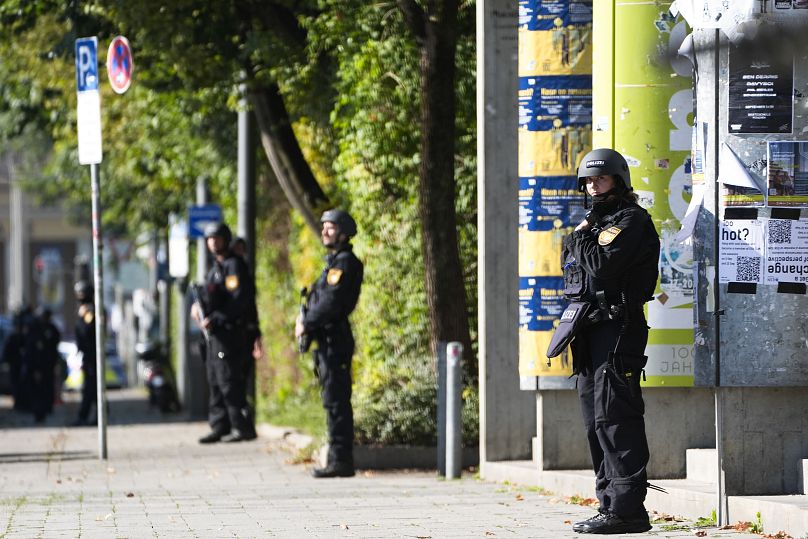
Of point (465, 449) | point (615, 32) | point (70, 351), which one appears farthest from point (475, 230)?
point (70, 351)

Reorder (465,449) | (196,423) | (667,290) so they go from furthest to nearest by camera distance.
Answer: (196,423) → (465,449) → (667,290)

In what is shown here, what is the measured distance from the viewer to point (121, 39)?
14031 mm

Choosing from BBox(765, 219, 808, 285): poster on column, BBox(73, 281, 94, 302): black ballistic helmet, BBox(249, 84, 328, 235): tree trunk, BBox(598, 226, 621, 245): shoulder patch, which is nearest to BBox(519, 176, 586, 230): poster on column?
BBox(765, 219, 808, 285): poster on column

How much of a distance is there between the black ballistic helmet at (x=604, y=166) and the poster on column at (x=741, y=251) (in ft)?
1.94

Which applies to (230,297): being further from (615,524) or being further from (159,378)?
(159,378)

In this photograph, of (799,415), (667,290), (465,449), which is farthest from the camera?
(465,449)

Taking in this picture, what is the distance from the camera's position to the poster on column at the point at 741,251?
7949 millimetres

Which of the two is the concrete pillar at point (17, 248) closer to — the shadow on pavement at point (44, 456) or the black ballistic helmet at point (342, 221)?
the shadow on pavement at point (44, 456)

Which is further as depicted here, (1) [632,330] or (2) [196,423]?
(2) [196,423]

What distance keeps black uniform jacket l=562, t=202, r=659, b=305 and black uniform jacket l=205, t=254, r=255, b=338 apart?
7468 mm

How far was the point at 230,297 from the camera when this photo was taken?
1496 centimetres

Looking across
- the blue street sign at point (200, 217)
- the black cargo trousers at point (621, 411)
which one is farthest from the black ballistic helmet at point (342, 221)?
the blue street sign at point (200, 217)

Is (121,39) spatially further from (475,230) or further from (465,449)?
(465,449)

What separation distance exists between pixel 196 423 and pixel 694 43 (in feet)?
41.7
